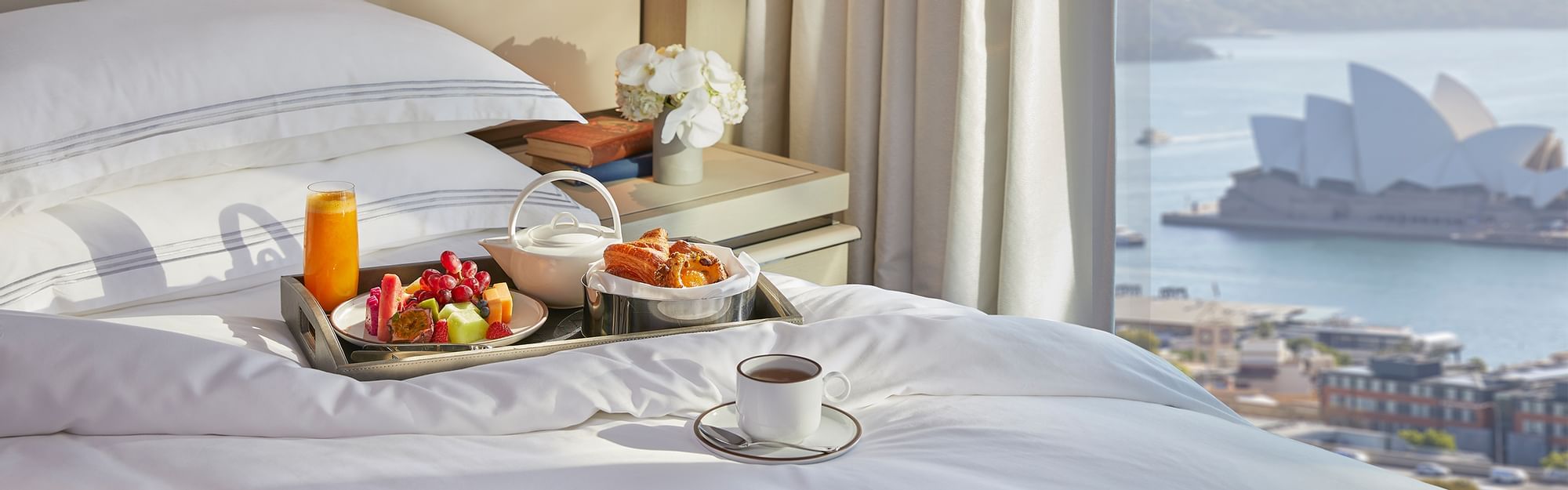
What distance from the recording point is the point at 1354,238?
3.47m

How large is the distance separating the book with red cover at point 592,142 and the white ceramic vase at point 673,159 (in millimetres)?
83

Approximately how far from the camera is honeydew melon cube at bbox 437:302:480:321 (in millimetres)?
1232

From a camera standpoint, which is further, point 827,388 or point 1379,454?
point 1379,454

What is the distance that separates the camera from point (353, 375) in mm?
1108

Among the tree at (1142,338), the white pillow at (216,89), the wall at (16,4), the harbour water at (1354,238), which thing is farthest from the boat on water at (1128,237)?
the wall at (16,4)

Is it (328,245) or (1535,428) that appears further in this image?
(1535,428)

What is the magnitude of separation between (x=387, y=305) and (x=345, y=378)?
23 cm

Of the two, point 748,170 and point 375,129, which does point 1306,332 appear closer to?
point 748,170

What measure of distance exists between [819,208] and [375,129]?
0.88m

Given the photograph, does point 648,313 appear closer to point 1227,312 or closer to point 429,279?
point 429,279

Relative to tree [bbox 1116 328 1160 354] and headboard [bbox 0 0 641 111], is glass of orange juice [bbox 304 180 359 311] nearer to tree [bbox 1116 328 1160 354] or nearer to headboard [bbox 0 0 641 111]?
headboard [bbox 0 0 641 111]

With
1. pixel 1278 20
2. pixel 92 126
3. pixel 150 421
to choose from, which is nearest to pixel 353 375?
pixel 150 421

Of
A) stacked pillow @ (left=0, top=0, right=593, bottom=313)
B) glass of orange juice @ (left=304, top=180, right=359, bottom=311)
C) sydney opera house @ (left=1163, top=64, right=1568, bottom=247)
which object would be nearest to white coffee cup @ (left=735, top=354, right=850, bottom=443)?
glass of orange juice @ (left=304, top=180, right=359, bottom=311)

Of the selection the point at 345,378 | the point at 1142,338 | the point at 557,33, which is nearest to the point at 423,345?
the point at 345,378
